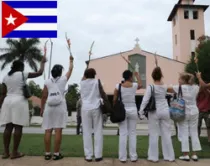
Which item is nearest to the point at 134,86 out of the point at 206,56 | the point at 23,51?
the point at 206,56

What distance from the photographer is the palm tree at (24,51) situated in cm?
4422

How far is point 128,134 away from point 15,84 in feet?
8.03

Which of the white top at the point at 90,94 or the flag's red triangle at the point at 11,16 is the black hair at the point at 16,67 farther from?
the flag's red triangle at the point at 11,16

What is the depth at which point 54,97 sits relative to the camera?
538cm

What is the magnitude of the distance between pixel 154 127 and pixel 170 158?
26.5 inches

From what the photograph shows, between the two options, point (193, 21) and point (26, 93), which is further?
point (193, 21)

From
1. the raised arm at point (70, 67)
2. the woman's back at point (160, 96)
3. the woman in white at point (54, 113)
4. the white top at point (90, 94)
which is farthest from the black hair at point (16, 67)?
the woman's back at point (160, 96)

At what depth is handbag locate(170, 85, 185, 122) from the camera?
18.4ft

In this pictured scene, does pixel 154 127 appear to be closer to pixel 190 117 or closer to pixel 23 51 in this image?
pixel 190 117

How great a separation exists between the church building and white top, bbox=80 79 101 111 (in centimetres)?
3519

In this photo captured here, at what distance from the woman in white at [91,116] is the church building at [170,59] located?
35.2 metres

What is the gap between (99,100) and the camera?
5551 millimetres

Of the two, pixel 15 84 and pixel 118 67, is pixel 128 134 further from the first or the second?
pixel 118 67

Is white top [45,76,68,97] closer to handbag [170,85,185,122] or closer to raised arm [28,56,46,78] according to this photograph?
raised arm [28,56,46,78]
